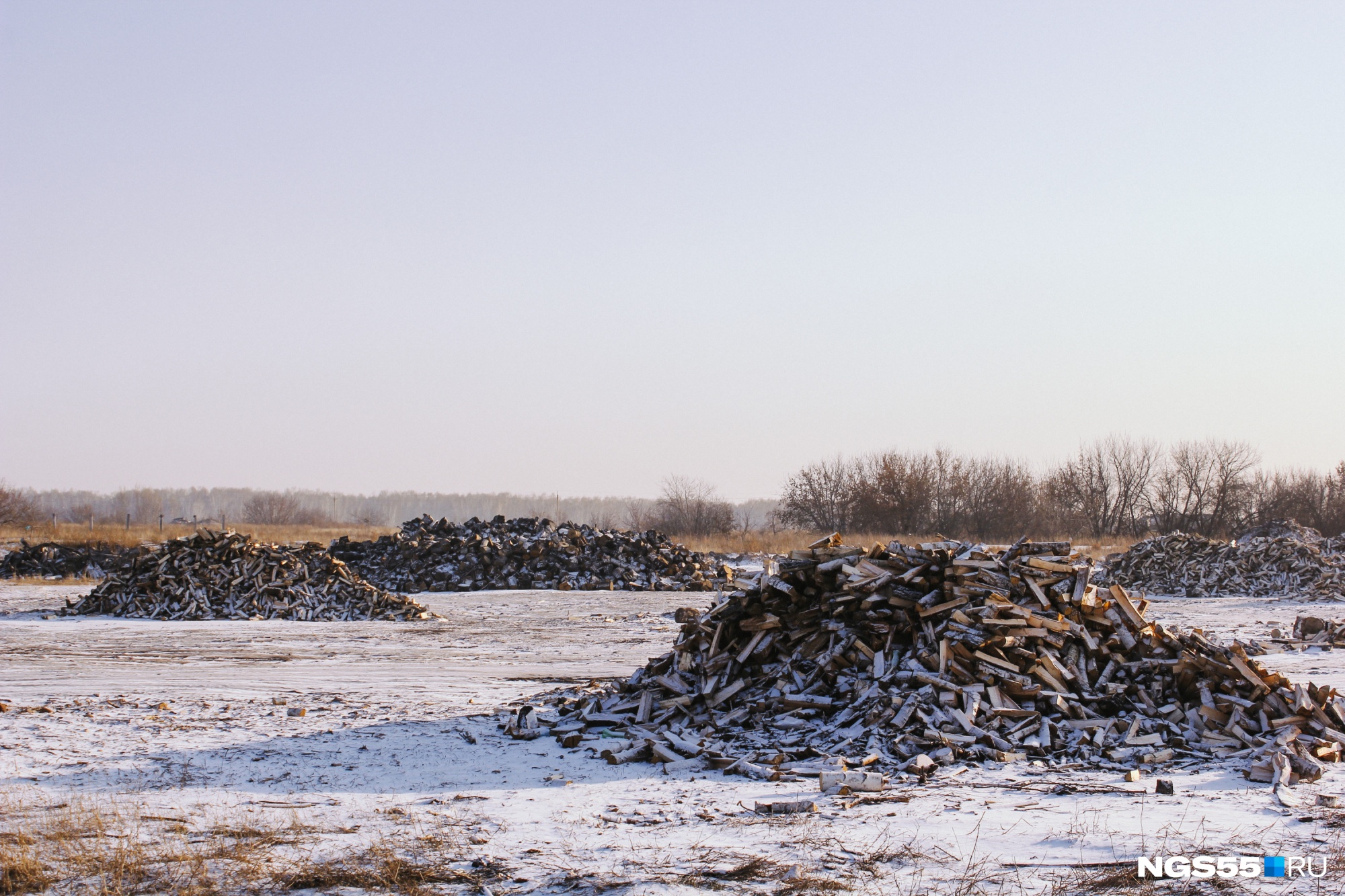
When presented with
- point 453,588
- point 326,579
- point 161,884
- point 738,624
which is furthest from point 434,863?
point 453,588

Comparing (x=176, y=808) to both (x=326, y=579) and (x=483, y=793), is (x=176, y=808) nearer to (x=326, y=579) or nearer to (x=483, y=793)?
(x=483, y=793)

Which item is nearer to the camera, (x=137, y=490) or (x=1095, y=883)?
(x=1095, y=883)

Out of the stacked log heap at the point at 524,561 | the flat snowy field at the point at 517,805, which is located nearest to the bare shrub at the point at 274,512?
the stacked log heap at the point at 524,561

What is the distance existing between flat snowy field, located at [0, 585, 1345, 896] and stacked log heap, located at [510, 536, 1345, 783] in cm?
A: 43

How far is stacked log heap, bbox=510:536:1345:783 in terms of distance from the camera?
26.6ft

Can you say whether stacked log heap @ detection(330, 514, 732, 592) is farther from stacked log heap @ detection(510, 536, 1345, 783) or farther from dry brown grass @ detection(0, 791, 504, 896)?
dry brown grass @ detection(0, 791, 504, 896)

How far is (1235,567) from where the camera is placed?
28.1m

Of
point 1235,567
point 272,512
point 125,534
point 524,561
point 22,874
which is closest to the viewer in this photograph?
point 22,874

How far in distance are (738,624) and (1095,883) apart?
5115 mm

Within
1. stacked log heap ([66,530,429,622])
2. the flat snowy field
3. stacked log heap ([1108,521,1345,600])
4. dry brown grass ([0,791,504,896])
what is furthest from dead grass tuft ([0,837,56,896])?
stacked log heap ([1108,521,1345,600])

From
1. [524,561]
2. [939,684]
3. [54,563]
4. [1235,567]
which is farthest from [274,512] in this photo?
[939,684]

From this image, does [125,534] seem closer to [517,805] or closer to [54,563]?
[54,563]

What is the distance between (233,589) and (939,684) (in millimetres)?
16731

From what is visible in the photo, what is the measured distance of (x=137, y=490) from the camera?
119m
